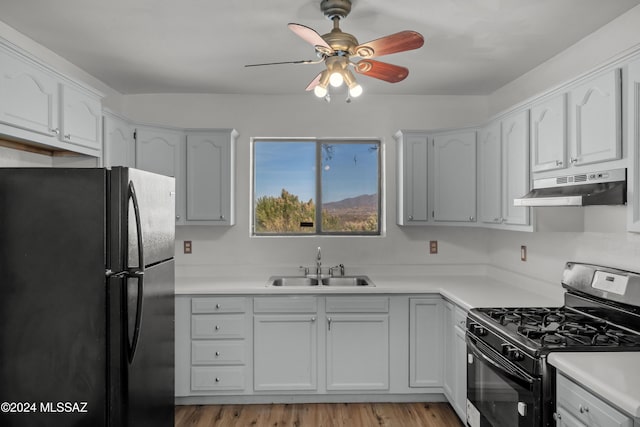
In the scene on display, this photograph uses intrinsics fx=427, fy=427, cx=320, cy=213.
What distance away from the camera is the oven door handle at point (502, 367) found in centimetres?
183

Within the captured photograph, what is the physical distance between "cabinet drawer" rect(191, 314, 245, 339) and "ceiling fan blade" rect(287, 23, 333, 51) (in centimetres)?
203

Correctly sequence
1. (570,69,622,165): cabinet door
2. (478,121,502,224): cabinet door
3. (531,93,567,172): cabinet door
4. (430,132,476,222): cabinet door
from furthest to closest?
(430,132,476,222): cabinet door, (478,121,502,224): cabinet door, (531,93,567,172): cabinet door, (570,69,622,165): cabinet door

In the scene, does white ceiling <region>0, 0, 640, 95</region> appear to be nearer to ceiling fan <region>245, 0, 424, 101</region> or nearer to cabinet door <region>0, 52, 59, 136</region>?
ceiling fan <region>245, 0, 424, 101</region>

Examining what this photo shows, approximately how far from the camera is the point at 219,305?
313 cm

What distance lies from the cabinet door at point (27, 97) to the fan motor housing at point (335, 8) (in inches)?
59.6

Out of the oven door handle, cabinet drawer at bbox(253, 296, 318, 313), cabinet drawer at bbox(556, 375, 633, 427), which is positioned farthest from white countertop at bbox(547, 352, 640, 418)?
cabinet drawer at bbox(253, 296, 318, 313)

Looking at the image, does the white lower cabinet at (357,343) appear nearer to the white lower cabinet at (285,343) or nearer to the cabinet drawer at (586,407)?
the white lower cabinet at (285,343)

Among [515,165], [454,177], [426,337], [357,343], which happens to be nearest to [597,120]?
[515,165]

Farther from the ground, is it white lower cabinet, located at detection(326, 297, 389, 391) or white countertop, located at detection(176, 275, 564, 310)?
white countertop, located at detection(176, 275, 564, 310)

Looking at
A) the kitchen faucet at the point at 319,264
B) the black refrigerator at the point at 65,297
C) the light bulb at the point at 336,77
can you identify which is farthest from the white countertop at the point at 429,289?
the light bulb at the point at 336,77

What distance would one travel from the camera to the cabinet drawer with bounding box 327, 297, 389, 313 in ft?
10.4

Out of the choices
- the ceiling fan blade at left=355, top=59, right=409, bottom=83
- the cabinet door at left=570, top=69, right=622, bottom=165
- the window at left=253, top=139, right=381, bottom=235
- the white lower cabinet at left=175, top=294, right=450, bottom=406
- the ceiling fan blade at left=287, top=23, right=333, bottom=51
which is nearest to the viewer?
the ceiling fan blade at left=287, top=23, right=333, bottom=51

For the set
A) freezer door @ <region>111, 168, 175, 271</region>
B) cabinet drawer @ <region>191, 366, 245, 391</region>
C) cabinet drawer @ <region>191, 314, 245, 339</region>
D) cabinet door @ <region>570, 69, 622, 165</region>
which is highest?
cabinet door @ <region>570, 69, 622, 165</region>

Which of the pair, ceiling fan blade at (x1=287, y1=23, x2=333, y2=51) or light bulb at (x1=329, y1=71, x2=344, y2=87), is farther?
light bulb at (x1=329, y1=71, x2=344, y2=87)
